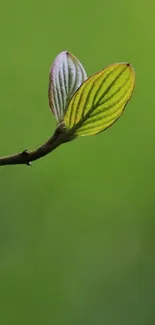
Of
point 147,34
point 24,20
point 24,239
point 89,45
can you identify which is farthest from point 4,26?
point 24,239

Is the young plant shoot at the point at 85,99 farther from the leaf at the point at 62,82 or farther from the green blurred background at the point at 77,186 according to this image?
the green blurred background at the point at 77,186

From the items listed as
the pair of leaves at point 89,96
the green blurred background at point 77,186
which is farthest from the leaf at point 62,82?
the green blurred background at point 77,186

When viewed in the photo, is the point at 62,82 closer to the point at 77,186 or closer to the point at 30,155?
the point at 30,155

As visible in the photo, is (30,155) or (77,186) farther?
(77,186)

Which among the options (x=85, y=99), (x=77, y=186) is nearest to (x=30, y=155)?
(x=85, y=99)

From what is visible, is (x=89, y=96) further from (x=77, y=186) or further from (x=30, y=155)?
(x=77, y=186)

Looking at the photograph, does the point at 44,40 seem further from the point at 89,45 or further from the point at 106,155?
the point at 106,155
